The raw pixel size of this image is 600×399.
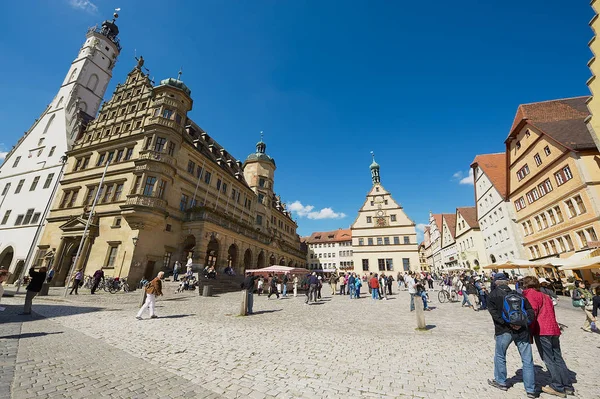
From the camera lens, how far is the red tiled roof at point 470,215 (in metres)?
37.6

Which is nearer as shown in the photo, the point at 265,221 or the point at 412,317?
the point at 412,317

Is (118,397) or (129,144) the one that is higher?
(129,144)

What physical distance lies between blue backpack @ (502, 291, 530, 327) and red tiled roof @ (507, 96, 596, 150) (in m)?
24.1

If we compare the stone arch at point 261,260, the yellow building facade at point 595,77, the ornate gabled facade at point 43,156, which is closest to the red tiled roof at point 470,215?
the yellow building facade at point 595,77

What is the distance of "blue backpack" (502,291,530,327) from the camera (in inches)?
155

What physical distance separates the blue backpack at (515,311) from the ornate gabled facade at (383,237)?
37.0 metres

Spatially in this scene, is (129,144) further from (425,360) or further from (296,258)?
(296,258)

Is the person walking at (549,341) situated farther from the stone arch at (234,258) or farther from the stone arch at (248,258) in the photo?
the stone arch at (248,258)

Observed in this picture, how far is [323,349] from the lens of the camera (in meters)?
5.97

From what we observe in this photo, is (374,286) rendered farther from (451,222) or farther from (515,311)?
(451,222)

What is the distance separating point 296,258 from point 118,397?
47.0 metres

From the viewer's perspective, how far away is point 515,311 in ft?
13.0

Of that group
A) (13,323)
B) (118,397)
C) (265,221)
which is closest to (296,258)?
(265,221)

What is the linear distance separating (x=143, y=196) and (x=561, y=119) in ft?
132
